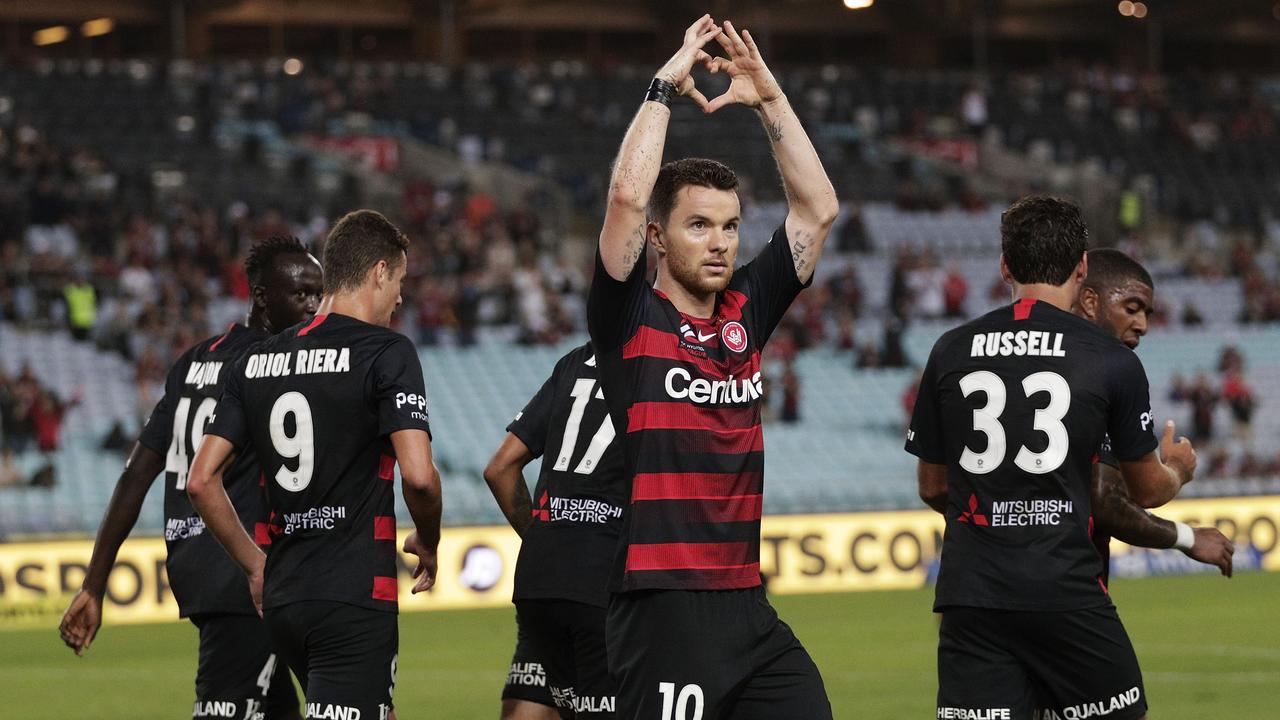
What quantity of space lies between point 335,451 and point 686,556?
4.50ft

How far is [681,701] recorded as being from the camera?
4938mm

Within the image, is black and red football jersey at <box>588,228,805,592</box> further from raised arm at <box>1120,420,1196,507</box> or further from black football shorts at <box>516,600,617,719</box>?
black football shorts at <box>516,600,617,719</box>

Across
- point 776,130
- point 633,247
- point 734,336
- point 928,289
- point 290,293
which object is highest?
point 928,289

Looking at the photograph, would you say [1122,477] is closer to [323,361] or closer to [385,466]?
[385,466]

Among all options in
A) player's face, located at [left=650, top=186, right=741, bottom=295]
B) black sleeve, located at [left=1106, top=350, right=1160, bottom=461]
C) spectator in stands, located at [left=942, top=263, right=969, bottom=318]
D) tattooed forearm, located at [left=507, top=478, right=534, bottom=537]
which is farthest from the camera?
spectator in stands, located at [left=942, top=263, right=969, bottom=318]

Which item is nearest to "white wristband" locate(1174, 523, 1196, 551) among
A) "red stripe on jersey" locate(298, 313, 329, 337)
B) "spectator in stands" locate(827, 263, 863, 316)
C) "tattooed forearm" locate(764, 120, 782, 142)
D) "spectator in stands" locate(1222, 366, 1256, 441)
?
"tattooed forearm" locate(764, 120, 782, 142)

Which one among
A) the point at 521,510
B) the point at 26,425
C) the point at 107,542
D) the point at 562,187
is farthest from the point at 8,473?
the point at 521,510

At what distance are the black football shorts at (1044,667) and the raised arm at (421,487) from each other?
1.71 meters

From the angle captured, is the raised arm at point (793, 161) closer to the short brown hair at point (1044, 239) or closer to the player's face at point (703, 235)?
the player's face at point (703, 235)

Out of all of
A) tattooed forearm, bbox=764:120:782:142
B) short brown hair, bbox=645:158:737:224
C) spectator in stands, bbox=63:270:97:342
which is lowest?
short brown hair, bbox=645:158:737:224

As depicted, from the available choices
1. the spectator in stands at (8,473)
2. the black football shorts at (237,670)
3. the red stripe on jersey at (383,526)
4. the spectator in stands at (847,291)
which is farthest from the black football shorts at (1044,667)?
the spectator in stands at (847,291)

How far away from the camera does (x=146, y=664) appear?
578 inches

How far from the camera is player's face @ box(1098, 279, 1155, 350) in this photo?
6379 millimetres

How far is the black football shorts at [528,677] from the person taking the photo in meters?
7.22
